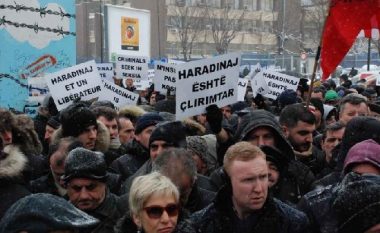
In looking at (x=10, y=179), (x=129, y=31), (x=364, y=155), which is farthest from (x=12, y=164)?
(x=129, y=31)

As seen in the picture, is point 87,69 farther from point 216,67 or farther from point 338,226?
point 338,226

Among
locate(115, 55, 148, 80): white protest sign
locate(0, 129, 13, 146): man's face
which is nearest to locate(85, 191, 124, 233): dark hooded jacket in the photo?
locate(0, 129, 13, 146): man's face

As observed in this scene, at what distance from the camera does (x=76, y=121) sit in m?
5.61

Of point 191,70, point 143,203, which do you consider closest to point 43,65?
point 191,70

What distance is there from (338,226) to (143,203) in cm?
99

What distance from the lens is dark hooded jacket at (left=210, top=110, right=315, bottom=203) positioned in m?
4.31

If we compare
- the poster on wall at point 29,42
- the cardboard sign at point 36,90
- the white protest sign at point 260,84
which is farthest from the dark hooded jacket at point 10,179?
the poster on wall at point 29,42

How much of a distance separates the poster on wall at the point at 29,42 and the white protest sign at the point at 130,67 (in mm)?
946

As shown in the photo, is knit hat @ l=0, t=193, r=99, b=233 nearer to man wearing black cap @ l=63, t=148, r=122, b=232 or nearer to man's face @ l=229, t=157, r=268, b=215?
man's face @ l=229, t=157, r=268, b=215

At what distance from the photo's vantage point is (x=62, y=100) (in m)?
8.30

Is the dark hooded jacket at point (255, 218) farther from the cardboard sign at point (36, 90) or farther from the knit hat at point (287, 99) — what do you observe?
the cardboard sign at point (36, 90)

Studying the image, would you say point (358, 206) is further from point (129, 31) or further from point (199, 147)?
point (129, 31)

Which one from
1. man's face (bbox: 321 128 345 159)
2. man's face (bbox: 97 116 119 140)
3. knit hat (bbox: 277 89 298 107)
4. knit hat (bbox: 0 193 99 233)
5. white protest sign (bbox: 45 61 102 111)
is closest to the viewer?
knit hat (bbox: 0 193 99 233)

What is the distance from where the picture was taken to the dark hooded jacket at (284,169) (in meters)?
4.31
